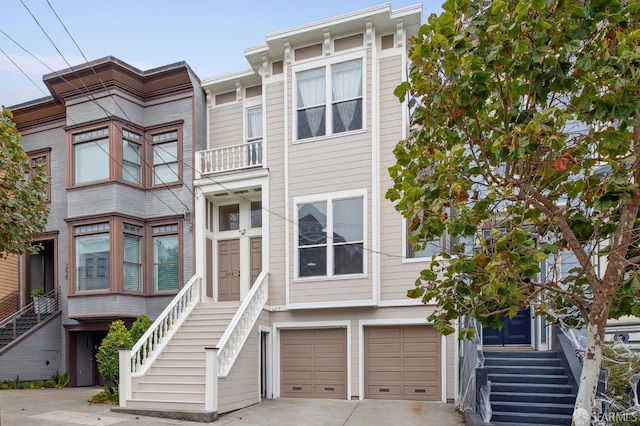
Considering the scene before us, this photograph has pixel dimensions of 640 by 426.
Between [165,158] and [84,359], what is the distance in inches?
250

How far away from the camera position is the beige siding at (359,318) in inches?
397

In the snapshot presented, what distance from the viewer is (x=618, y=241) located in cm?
422

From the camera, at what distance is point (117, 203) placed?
12.5 metres

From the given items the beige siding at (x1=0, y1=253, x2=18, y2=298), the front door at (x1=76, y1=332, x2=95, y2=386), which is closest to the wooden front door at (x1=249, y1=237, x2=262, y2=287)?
the front door at (x1=76, y1=332, x2=95, y2=386)

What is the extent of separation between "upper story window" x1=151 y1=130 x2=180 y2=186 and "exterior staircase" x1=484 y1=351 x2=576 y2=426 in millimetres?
9148

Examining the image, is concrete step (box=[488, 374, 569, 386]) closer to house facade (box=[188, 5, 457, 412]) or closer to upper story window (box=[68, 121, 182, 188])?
house facade (box=[188, 5, 457, 412])

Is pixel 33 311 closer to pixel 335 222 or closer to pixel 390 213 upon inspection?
pixel 335 222

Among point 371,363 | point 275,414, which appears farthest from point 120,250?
point 371,363

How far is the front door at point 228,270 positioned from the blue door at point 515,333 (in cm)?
639

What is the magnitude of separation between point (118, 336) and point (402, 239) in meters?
6.68

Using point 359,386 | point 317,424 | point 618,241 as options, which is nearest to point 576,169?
point 618,241

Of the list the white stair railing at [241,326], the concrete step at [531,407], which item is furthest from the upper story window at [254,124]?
the concrete step at [531,407]

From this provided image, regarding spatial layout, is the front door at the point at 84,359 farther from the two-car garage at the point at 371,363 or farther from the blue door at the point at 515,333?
the blue door at the point at 515,333

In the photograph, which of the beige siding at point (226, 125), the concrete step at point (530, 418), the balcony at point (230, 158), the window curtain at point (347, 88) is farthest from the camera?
the beige siding at point (226, 125)
